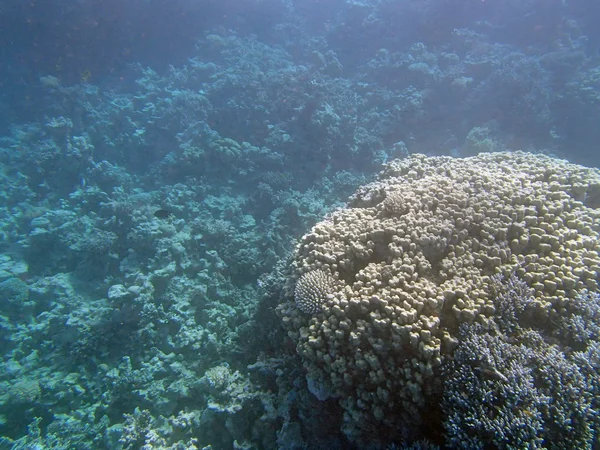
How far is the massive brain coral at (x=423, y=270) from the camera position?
125 inches

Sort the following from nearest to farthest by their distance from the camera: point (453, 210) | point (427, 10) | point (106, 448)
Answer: point (453, 210)
point (106, 448)
point (427, 10)

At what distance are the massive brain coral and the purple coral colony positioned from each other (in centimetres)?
3

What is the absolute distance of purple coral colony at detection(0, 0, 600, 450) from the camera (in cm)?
321

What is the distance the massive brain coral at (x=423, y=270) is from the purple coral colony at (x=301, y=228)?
3cm

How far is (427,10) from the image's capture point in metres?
17.7

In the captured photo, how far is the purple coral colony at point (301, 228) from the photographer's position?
3207 mm

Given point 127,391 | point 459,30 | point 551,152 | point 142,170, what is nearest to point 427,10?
point 459,30

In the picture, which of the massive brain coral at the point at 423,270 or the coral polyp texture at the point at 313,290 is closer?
the massive brain coral at the point at 423,270

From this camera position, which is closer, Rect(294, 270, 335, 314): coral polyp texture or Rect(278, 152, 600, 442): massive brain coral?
Rect(278, 152, 600, 442): massive brain coral

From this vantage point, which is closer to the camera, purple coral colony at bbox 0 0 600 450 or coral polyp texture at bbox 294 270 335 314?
purple coral colony at bbox 0 0 600 450

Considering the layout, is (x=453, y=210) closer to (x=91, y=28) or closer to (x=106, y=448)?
(x=106, y=448)

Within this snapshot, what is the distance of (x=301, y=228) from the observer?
8742 mm

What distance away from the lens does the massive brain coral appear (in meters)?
3.17

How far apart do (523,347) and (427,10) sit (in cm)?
2045
